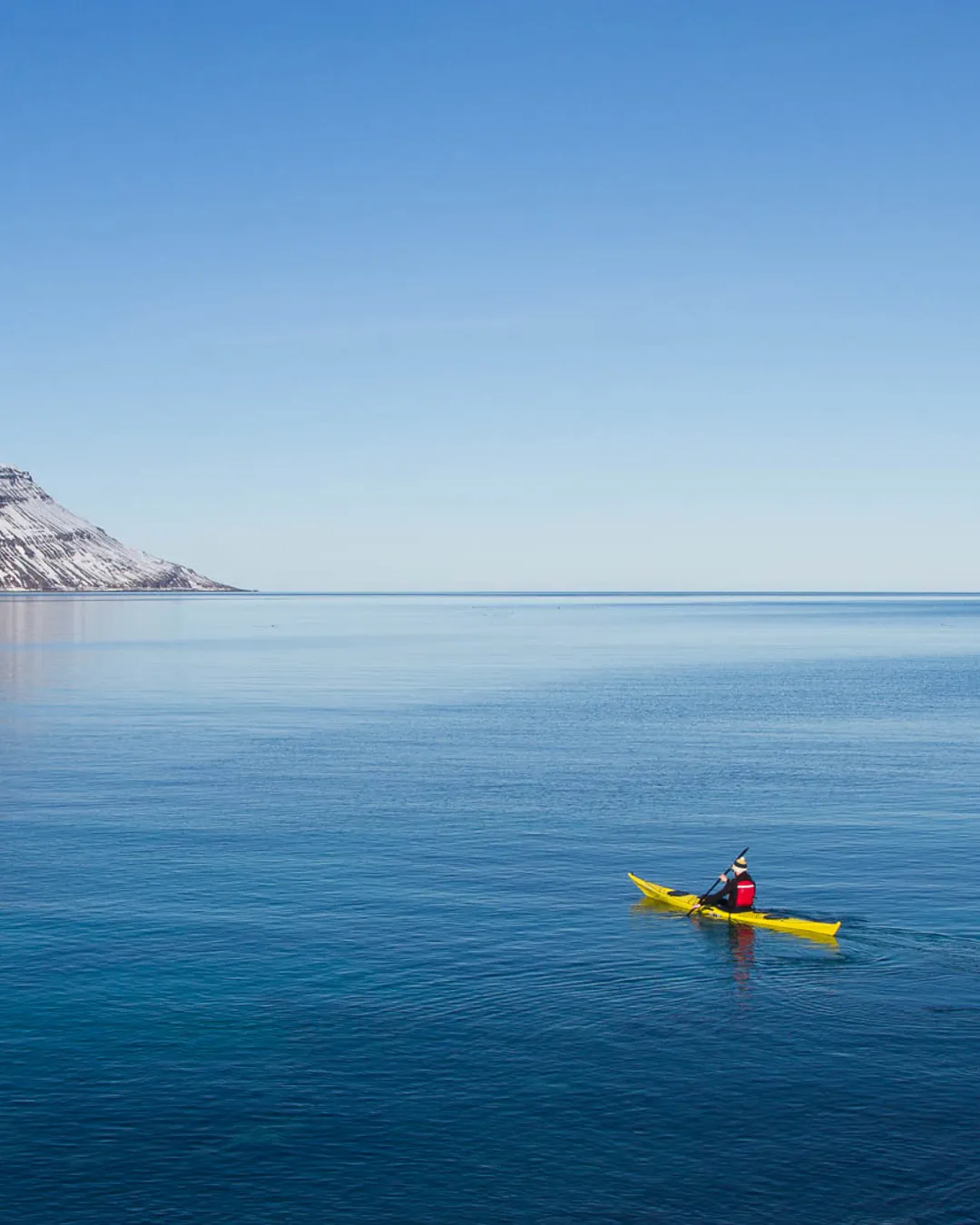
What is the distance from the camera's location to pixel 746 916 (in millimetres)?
44156

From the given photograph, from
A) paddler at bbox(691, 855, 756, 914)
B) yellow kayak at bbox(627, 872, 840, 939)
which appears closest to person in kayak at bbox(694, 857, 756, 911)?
paddler at bbox(691, 855, 756, 914)

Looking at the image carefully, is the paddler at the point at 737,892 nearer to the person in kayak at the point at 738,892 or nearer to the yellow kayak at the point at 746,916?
the person in kayak at the point at 738,892

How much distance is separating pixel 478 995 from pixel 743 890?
11896mm

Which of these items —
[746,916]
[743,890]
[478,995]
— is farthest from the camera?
[746,916]

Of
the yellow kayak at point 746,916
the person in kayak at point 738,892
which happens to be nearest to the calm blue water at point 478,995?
the yellow kayak at point 746,916

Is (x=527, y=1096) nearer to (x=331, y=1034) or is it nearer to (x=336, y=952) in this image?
(x=331, y=1034)

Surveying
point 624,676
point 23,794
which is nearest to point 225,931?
point 23,794

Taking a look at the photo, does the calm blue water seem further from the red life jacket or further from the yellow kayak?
the red life jacket

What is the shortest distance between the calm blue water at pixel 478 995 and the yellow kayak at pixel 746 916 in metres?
0.78

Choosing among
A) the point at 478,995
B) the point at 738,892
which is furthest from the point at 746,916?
the point at 478,995

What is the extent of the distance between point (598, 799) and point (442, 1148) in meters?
41.9

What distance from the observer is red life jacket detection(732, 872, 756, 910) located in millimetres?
43875

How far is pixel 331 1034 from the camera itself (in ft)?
109

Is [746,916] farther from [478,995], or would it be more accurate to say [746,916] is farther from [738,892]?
[478,995]
